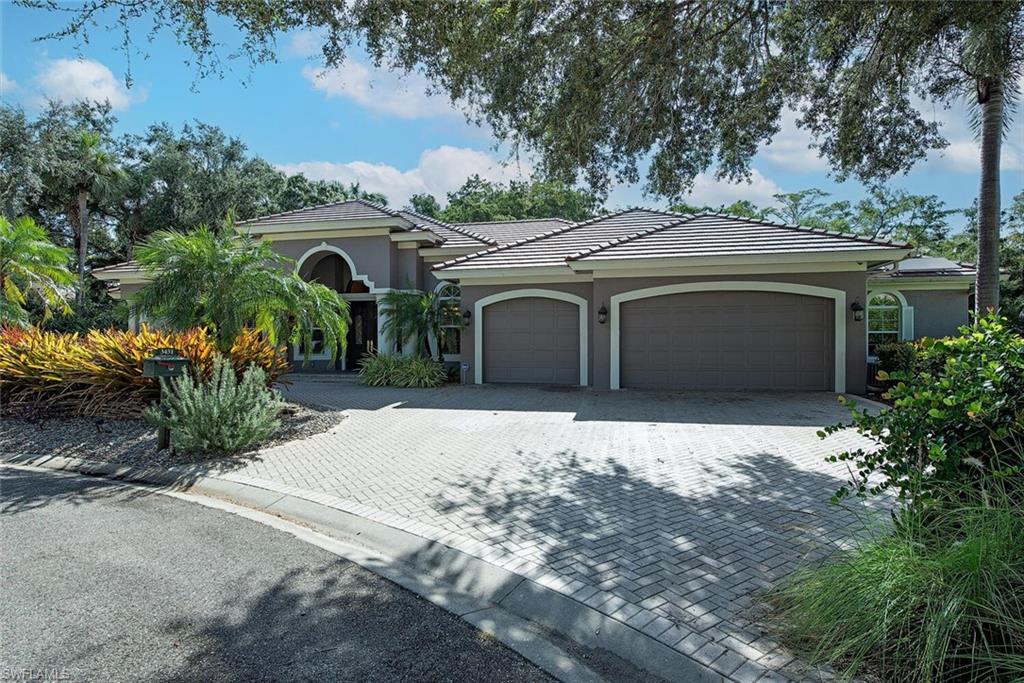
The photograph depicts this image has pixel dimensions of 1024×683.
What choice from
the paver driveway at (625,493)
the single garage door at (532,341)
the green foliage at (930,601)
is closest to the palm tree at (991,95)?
the paver driveway at (625,493)

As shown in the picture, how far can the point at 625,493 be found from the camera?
5.83 m

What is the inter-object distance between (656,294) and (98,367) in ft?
37.1

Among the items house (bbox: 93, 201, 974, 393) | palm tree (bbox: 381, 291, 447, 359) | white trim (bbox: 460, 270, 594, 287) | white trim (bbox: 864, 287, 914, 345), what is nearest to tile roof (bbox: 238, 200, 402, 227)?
house (bbox: 93, 201, 974, 393)

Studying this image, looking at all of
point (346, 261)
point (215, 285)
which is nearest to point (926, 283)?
point (346, 261)

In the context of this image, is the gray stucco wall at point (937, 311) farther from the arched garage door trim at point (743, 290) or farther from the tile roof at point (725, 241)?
the arched garage door trim at point (743, 290)

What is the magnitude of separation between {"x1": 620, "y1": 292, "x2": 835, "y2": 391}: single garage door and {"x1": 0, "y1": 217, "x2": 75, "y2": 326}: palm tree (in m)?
15.7

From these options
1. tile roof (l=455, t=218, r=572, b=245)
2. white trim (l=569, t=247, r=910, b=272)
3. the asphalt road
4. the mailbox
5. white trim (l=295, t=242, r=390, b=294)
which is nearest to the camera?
the asphalt road

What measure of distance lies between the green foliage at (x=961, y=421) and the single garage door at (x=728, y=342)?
32.5 feet

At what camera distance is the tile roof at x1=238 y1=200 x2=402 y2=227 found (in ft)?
59.1

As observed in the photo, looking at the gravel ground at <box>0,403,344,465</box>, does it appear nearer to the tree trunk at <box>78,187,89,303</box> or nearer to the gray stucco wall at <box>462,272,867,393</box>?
the gray stucco wall at <box>462,272,867,393</box>

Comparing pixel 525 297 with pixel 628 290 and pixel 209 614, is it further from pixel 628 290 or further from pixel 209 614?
pixel 209 614

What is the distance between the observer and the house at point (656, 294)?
12703 millimetres

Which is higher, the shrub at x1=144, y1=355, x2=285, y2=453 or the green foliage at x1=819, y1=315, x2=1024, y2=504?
the green foliage at x1=819, y1=315, x2=1024, y2=504

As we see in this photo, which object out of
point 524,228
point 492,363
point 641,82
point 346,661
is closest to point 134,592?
point 346,661
